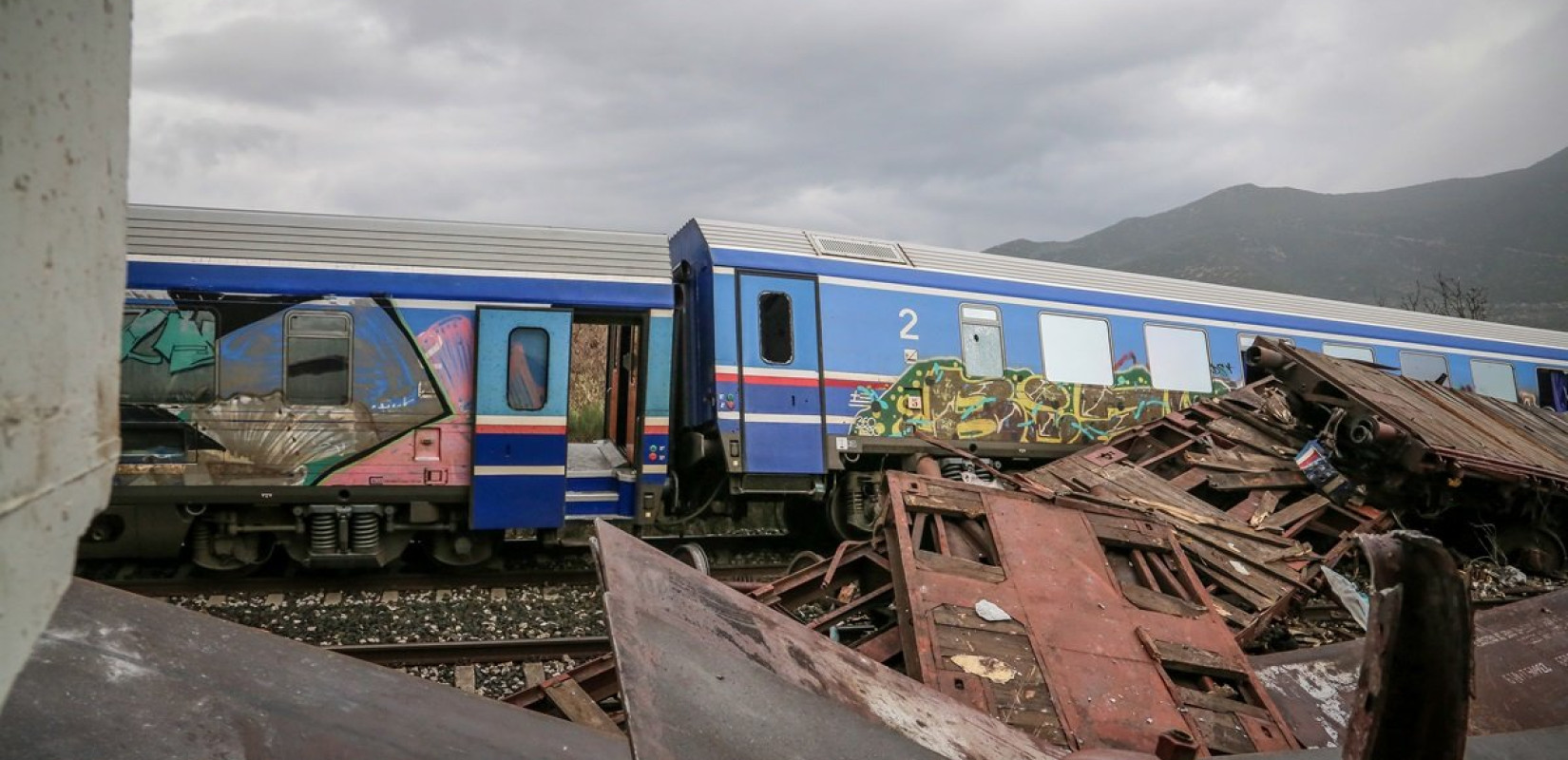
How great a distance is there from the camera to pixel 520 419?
9000mm

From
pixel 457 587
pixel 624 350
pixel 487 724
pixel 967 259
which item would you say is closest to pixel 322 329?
pixel 457 587

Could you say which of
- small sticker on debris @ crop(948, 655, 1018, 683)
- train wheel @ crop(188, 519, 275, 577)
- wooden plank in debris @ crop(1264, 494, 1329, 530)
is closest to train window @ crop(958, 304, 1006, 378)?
wooden plank in debris @ crop(1264, 494, 1329, 530)

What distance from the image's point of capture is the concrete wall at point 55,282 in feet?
3.21

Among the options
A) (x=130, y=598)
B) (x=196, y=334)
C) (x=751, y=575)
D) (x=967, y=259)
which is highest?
(x=967, y=259)

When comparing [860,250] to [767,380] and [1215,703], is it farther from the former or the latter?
[1215,703]

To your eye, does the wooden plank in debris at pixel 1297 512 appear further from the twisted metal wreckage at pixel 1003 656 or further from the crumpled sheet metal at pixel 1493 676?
the crumpled sheet metal at pixel 1493 676

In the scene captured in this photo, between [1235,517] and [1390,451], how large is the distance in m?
1.78

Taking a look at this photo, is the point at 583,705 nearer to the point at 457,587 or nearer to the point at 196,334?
the point at 457,587

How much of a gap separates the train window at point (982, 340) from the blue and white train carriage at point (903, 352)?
0.05ft

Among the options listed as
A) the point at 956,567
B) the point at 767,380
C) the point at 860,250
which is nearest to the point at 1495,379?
the point at 860,250

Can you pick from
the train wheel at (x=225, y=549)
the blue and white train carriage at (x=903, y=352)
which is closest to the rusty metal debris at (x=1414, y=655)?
the blue and white train carriage at (x=903, y=352)

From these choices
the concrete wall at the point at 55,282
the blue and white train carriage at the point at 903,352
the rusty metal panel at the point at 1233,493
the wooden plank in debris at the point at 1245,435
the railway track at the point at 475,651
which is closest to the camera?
the concrete wall at the point at 55,282

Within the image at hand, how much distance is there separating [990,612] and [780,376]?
6057 mm

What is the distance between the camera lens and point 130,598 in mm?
2920
